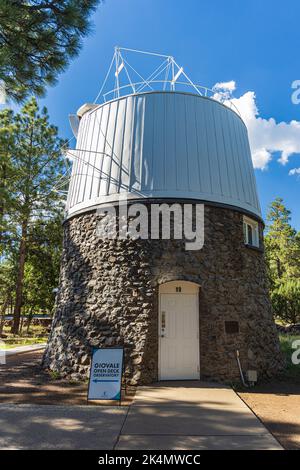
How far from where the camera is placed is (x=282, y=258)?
3538 centimetres

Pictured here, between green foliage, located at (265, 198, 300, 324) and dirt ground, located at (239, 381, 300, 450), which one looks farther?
green foliage, located at (265, 198, 300, 324)

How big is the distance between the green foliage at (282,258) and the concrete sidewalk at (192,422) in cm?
1968

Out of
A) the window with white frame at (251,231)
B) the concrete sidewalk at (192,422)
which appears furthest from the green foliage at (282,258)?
the concrete sidewalk at (192,422)

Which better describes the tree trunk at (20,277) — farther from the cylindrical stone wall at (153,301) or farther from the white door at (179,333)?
the white door at (179,333)

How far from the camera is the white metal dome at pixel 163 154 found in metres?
9.41

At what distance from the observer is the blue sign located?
6.50 meters

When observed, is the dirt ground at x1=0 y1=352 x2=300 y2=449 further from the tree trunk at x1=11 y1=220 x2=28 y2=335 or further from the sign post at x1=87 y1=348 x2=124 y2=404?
the tree trunk at x1=11 y1=220 x2=28 y2=335

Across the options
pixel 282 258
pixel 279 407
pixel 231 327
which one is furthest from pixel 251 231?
pixel 282 258

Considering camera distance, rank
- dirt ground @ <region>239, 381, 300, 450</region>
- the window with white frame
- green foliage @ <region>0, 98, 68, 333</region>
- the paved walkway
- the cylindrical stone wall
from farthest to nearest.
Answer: green foliage @ <region>0, 98, 68, 333</region>, the window with white frame, the cylindrical stone wall, dirt ground @ <region>239, 381, 300, 450</region>, the paved walkway

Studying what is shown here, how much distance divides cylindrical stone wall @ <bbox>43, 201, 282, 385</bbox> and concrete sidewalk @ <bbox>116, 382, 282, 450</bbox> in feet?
3.84

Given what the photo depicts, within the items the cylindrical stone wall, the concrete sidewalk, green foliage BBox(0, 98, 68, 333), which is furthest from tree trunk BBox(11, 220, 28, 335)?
the concrete sidewalk

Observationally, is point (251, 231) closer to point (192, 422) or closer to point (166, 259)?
point (166, 259)

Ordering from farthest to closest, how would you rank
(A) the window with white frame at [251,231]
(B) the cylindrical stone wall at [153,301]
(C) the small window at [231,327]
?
(A) the window with white frame at [251,231] < (C) the small window at [231,327] < (B) the cylindrical stone wall at [153,301]

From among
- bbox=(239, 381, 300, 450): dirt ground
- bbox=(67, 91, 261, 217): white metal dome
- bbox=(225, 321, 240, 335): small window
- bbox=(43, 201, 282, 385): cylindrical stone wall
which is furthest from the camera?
bbox=(67, 91, 261, 217): white metal dome
